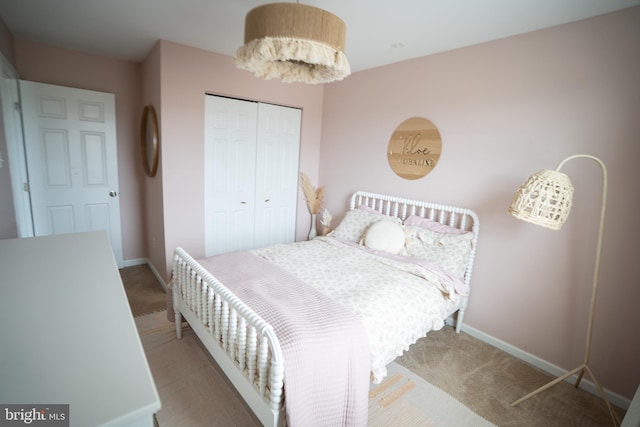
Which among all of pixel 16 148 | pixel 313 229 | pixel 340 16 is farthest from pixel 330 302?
pixel 16 148

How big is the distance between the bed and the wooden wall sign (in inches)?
13.1

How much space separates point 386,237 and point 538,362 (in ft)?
4.92

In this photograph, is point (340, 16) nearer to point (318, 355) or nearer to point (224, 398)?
point (318, 355)

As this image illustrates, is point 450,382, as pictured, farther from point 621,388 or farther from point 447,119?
point 447,119

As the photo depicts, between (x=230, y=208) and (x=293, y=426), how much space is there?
258 centimetres

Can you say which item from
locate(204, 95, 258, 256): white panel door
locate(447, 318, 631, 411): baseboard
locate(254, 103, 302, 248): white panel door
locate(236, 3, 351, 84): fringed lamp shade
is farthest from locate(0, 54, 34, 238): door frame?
locate(447, 318, 631, 411): baseboard

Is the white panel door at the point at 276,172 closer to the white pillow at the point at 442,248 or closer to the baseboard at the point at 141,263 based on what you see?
the baseboard at the point at 141,263

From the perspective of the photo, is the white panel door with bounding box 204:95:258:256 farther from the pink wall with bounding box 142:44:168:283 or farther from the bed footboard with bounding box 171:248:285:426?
the bed footboard with bounding box 171:248:285:426

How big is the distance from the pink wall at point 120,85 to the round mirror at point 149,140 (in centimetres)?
30

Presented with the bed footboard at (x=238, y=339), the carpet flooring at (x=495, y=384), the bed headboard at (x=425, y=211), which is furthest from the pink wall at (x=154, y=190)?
the carpet flooring at (x=495, y=384)

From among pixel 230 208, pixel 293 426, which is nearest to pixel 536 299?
pixel 293 426

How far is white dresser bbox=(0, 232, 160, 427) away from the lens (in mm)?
650

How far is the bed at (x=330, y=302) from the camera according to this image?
4.59 feet

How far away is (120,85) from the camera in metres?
3.51
